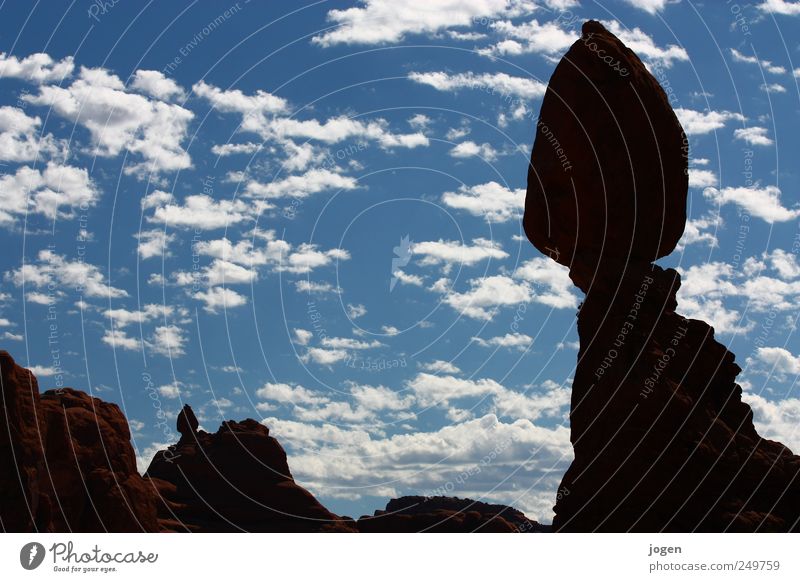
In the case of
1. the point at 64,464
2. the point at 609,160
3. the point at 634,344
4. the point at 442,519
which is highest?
the point at 609,160

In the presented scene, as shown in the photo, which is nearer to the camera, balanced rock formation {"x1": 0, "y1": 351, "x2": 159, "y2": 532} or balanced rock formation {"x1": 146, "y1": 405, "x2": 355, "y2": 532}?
balanced rock formation {"x1": 0, "y1": 351, "x2": 159, "y2": 532}

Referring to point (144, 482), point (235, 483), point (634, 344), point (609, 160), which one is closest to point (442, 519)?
point (235, 483)

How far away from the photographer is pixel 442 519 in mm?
93562

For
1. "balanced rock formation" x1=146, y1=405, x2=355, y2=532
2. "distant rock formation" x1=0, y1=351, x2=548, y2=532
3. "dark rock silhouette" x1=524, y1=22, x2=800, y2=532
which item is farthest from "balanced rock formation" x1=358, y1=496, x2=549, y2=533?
"dark rock silhouette" x1=524, y1=22, x2=800, y2=532

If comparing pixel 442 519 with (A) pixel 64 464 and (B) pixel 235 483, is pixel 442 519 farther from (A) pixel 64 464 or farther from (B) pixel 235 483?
(A) pixel 64 464

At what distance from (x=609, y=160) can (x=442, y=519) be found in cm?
5826

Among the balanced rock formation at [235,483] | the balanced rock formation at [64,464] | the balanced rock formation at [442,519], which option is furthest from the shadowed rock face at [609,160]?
the balanced rock formation at [235,483]

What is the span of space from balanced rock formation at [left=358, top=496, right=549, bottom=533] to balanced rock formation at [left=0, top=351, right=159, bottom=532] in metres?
33.9

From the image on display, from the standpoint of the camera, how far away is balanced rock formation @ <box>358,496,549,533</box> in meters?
87.6

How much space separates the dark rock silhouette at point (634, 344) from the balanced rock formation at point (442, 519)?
131ft

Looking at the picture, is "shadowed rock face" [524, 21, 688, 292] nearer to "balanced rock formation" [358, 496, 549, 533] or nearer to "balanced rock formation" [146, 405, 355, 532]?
"balanced rock formation" [358, 496, 549, 533]

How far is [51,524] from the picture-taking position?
5300 centimetres

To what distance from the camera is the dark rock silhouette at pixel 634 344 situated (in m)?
40.2

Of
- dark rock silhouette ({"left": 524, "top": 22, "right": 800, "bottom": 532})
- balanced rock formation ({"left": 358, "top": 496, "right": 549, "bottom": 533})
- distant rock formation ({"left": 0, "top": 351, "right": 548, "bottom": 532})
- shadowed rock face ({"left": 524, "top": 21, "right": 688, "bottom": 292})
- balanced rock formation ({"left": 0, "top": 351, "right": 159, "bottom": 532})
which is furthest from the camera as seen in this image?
balanced rock formation ({"left": 358, "top": 496, "right": 549, "bottom": 533})
